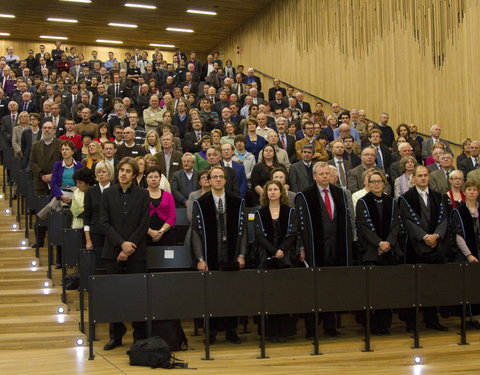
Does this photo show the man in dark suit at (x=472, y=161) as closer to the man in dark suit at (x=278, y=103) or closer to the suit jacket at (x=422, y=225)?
the suit jacket at (x=422, y=225)

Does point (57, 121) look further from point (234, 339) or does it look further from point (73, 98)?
point (234, 339)

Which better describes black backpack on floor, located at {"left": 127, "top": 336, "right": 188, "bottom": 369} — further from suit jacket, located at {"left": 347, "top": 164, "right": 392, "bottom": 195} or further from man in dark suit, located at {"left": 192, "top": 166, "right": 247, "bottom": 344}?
suit jacket, located at {"left": 347, "top": 164, "right": 392, "bottom": 195}

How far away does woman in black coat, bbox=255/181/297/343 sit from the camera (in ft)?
20.2

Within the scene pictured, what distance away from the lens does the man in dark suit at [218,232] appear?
6125 mm

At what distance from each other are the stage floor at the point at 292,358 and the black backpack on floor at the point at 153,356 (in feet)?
0.23

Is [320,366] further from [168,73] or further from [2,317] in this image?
[168,73]

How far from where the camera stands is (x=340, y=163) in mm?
8102

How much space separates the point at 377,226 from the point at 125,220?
84.7 inches

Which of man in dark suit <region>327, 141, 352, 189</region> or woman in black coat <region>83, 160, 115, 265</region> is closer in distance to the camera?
woman in black coat <region>83, 160, 115, 265</region>

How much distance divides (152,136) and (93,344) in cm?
313

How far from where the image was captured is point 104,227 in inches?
230

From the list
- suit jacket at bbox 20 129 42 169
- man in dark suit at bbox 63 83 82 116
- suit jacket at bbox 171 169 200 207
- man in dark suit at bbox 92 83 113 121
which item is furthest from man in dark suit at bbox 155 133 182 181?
man in dark suit at bbox 63 83 82 116

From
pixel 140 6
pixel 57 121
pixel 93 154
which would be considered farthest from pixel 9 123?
pixel 140 6

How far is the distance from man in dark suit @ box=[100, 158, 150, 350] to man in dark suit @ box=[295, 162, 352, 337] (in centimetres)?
136
